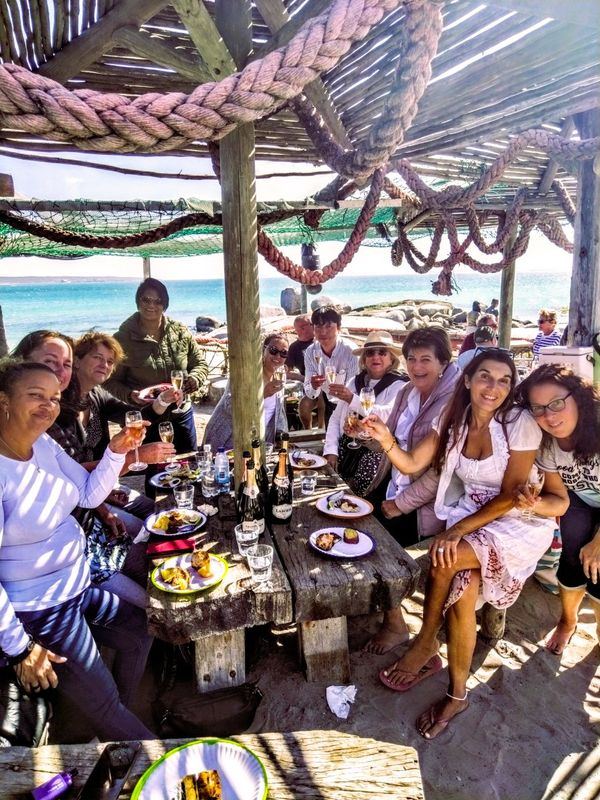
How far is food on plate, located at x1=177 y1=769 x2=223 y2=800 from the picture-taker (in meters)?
1.33

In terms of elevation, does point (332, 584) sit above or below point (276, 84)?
below

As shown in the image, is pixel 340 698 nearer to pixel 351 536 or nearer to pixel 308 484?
pixel 351 536

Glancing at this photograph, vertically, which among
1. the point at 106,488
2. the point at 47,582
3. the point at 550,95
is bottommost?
the point at 47,582

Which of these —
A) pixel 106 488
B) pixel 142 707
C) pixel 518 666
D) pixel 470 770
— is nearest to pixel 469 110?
pixel 106 488

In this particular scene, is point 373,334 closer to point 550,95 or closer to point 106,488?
point 550,95

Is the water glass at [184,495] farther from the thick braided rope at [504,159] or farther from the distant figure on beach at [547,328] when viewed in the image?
the distant figure on beach at [547,328]

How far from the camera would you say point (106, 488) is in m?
2.63

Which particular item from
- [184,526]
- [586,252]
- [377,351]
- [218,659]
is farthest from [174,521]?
[586,252]

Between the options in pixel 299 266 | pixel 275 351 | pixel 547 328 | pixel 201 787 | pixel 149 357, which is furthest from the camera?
pixel 547 328

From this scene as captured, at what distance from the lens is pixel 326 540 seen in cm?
254

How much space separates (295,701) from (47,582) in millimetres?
1511

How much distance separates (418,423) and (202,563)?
1.90 m

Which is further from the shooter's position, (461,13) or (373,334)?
(373,334)

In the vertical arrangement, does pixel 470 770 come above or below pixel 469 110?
below
